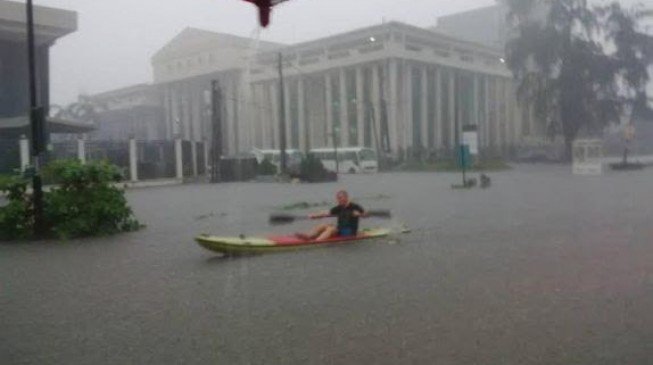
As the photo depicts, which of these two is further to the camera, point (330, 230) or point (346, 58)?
point (346, 58)

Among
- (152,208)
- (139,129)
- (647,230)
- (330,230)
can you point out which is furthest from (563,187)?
(139,129)

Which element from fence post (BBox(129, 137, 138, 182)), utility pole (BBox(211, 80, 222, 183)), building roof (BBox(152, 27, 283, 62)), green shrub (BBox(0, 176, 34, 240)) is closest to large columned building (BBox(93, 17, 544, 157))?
building roof (BBox(152, 27, 283, 62))

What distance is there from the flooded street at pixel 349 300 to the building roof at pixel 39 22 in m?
26.3

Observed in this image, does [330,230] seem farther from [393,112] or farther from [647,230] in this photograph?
[393,112]

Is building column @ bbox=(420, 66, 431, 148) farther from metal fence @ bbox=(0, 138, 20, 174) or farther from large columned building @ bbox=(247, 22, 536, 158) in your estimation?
metal fence @ bbox=(0, 138, 20, 174)

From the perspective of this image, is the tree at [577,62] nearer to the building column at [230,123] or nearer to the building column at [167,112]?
the building column at [230,123]

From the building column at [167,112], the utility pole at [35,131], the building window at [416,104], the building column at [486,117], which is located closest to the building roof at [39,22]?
the utility pole at [35,131]

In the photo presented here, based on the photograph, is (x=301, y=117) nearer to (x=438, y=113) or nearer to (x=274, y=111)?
(x=274, y=111)

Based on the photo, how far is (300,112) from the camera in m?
63.6

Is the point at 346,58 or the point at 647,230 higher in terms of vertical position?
the point at 346,58

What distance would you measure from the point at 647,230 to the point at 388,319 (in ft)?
24.9

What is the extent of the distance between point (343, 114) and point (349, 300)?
54.4 meters

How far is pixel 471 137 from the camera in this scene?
2202 centimetres

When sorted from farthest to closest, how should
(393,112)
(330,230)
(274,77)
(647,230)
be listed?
(274,77)
(393,112)
(647,230)
(330,230)
